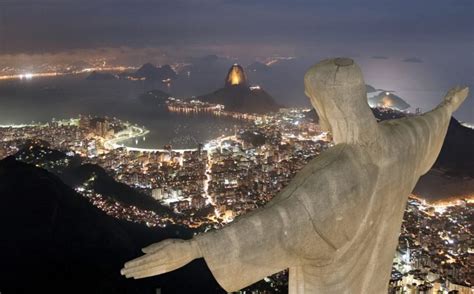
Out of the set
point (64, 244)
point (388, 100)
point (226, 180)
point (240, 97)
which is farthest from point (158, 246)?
point (240, 97)

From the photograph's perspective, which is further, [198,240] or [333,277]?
[333,277]

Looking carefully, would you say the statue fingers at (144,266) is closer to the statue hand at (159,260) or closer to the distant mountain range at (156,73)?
the statue hand at (159,260)

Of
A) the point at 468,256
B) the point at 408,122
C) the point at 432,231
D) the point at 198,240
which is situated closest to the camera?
the point at 198,240

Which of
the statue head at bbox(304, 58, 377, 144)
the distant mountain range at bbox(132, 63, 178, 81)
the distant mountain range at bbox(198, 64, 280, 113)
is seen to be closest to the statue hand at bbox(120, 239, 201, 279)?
the statue head at bbox(304, 58, 377, 144)

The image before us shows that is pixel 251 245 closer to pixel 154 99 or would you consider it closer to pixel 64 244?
pixel 64 244

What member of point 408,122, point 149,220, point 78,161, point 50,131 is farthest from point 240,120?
point 408,122

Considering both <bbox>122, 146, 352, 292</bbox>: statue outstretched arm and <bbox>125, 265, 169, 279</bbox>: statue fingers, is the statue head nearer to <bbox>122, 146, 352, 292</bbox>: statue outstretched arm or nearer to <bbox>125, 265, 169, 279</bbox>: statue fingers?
<bbox>122, 146, 352, 292</bbox>: statue outstretched arm

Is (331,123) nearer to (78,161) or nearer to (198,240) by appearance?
(198,240)
